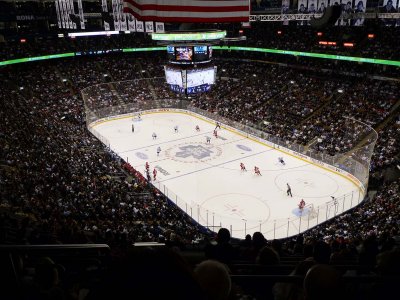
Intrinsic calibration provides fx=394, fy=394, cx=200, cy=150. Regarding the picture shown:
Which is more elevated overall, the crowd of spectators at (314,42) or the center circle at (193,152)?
the crowd of spectators at (314,42)

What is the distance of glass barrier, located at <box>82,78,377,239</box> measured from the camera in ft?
62.9

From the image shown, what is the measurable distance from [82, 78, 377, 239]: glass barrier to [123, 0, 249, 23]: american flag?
9.13 meters

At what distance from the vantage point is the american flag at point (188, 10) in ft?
30.9

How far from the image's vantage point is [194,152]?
31.4 m

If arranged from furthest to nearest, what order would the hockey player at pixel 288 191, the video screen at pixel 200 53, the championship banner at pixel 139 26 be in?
the video screen at pixel 200 53, the championship banner at pixel 139 26, the hockey player at pixel 288 191

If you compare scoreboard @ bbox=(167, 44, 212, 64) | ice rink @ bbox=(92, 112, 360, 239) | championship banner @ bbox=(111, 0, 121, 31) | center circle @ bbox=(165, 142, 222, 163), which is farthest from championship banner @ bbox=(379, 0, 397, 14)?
championship banner @ bbox=(111, 0, 121, 31)

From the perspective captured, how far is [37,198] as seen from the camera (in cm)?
1566

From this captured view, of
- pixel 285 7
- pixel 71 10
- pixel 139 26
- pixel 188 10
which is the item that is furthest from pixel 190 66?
pixel 188 10

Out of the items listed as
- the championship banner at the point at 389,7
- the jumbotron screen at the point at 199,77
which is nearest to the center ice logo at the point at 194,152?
the jumbotron screen at the point at 199,77

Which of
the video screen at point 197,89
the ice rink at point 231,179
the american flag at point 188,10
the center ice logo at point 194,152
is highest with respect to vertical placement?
the american flag at point 188,10

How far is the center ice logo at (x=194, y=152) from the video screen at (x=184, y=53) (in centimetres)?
743

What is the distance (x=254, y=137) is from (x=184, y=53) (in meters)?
10.5

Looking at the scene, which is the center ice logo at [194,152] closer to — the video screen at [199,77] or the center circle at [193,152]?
the center circle at [193,152]

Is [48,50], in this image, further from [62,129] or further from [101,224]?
[101,224]
